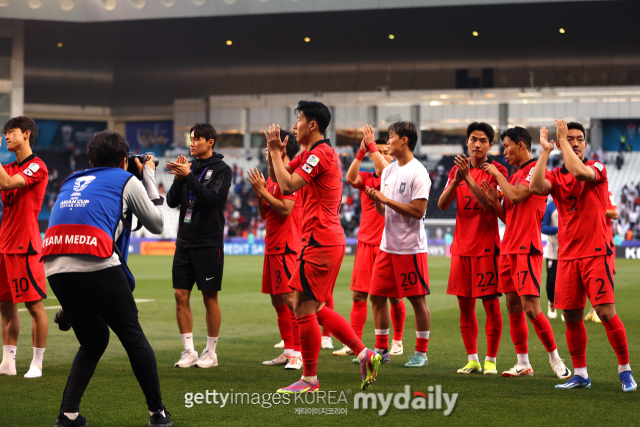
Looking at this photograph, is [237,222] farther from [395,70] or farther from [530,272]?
[530,272]

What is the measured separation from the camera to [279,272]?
25.5ft

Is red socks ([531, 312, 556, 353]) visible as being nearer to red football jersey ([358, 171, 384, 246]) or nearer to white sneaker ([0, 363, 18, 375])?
red football jersey ([358, 171, 384, 246])

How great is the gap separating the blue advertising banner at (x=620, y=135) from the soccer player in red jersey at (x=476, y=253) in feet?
134

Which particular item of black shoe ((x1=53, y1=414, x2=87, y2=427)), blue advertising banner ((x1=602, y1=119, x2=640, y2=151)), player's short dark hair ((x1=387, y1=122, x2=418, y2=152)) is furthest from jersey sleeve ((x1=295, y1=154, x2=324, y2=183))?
blue advertising banner ((x1=602, y1=119, x2=640, y2=151))

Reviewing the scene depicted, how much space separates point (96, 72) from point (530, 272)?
1840 inches

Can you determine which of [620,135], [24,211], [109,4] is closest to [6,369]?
[24,211]

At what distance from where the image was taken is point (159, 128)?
5141cm

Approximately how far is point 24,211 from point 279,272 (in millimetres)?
2595

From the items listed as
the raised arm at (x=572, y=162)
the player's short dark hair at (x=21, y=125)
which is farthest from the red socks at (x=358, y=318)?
the player's short dark hair at (x=21, y=125)

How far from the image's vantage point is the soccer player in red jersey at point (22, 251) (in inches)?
264

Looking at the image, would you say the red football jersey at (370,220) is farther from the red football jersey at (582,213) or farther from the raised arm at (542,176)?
the red football jersey at (582,213)

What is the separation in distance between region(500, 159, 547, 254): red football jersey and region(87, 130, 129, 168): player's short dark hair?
3.62 metres

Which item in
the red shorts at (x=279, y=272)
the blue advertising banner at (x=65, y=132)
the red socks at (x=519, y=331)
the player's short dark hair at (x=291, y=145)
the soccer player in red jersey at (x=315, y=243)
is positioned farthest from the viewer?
the blue advertising banner at (x=65, y=132)

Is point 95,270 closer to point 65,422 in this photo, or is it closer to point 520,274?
point 65,422
